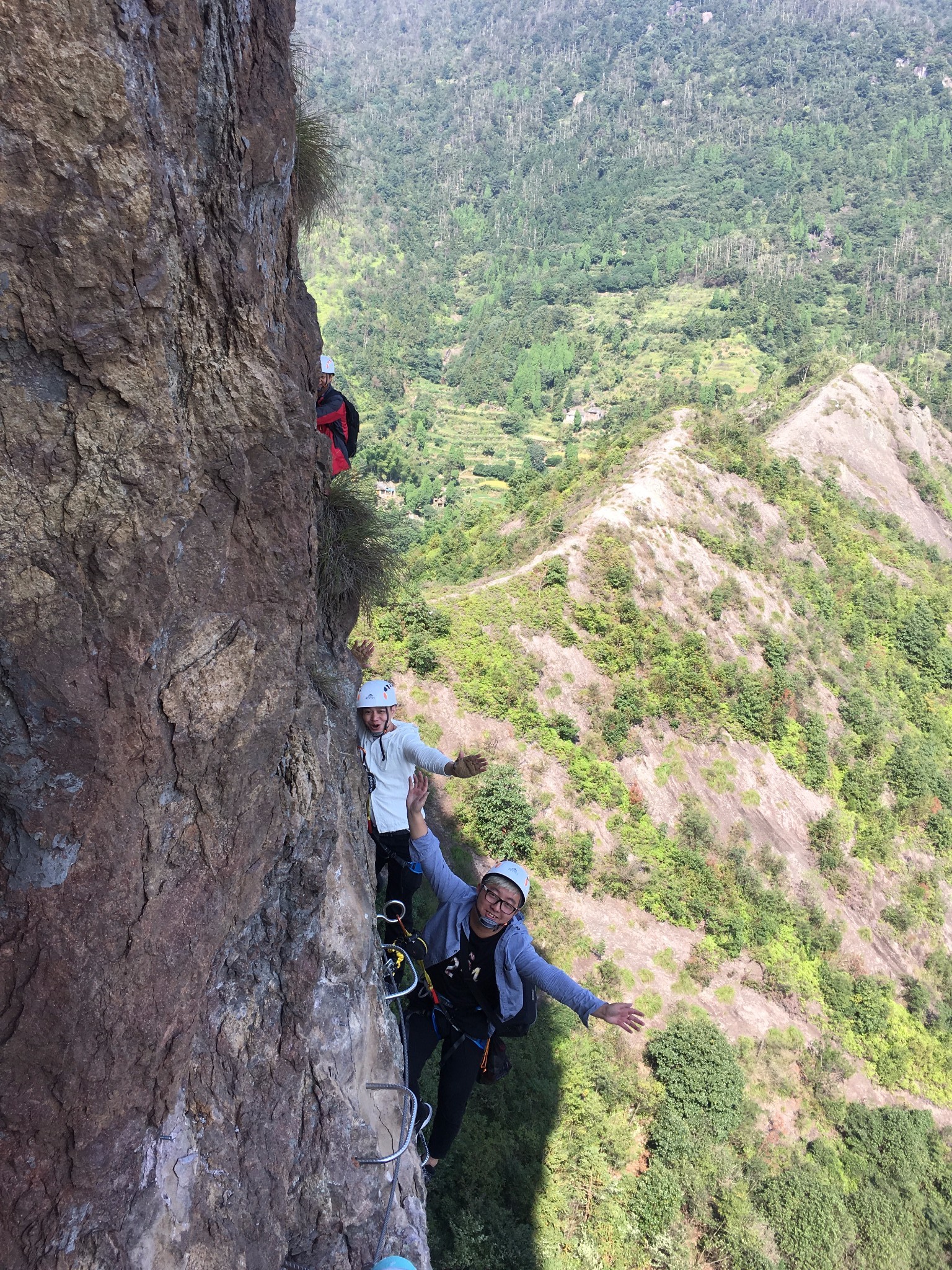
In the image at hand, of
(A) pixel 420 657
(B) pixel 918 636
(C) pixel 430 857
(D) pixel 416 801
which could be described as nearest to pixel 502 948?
(C) pixel 430 857

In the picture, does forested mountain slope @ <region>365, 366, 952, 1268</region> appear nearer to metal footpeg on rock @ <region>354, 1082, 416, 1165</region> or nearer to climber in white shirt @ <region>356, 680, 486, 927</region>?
metal footpeg on rock @ <region>354, 1082, 416, 1165</region>

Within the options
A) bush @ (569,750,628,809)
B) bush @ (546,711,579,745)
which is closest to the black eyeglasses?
bush @ (569,750,628,809)

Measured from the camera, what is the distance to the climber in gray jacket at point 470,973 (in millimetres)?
4512

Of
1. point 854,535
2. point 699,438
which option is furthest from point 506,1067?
point 854,535

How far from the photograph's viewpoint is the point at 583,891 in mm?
15602

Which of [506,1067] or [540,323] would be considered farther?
[540,323]

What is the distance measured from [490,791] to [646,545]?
38.0 feet

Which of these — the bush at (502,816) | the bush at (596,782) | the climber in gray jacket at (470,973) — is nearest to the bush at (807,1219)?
the bush at (502,816)

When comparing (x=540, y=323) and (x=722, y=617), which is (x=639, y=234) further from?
(x=722, y=617)

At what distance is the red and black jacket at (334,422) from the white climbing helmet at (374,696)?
5.10 feet

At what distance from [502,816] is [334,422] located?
35.5ft

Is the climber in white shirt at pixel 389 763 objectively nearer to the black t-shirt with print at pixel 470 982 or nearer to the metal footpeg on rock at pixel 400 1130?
the black t-shirt with print at pixel 470 982

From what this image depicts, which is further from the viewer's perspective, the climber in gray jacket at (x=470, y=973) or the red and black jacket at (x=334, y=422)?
the red and black jacket at (x=334, y=422)

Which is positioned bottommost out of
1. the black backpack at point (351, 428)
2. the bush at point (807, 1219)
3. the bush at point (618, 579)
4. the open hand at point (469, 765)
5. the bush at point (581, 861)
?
the bush at point (807, 1219)
